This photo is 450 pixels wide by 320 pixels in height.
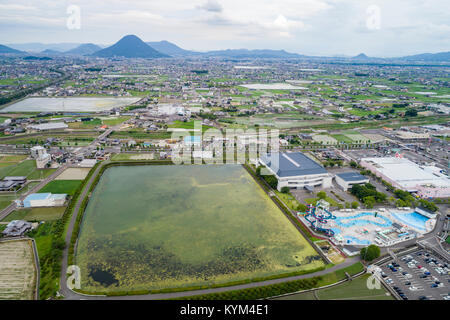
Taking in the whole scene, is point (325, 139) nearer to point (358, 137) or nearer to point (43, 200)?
point (358, 137)

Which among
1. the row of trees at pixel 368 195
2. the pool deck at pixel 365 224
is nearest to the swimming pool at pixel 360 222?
the pool deck at pixel 365 224

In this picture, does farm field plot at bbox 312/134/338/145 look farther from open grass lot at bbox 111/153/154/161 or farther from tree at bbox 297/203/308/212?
open grass lot at bbox 111/153/154/161

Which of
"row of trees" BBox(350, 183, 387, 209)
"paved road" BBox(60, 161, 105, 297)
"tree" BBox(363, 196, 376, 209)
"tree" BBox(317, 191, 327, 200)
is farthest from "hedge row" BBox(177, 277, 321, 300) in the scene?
"row of trees" BBox(350, 183, 387, 209)

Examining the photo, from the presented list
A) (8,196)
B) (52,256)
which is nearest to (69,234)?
(52,256)

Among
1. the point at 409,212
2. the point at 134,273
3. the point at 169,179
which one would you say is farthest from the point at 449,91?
the point at 134,273

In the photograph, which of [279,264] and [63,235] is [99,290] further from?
[279,264]
